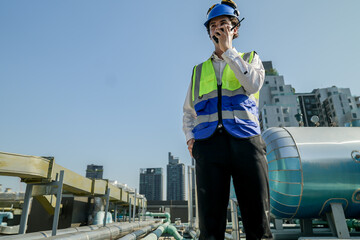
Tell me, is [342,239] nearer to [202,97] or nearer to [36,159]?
[202,97]

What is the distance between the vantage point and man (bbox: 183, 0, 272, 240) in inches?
62.9

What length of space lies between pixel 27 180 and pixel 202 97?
29.8 ft

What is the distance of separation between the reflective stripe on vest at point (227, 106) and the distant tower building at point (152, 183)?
105 meters

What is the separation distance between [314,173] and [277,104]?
175 feet

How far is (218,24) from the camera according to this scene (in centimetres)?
198

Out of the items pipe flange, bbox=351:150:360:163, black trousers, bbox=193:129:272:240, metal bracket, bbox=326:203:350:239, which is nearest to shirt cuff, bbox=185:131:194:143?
black trousers, bbox=193:129:272:240

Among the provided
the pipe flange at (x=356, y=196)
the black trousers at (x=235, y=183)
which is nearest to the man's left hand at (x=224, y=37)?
the black trousers at (x=235, y=183)

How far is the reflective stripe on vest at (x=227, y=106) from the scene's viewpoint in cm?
172

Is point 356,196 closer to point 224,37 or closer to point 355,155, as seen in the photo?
point 355,155

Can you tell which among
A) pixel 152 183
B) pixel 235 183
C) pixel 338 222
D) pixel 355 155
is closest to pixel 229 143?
pixel 235 183

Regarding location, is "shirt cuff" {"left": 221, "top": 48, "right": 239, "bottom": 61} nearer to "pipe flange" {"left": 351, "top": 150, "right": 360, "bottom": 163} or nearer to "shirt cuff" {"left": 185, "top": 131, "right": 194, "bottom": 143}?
"shirt cuff" {"left": 185, "top": 131, "right": 194, "bottom": 143}

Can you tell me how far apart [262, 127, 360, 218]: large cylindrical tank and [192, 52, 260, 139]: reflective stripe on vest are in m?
4.66

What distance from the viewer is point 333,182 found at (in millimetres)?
5809

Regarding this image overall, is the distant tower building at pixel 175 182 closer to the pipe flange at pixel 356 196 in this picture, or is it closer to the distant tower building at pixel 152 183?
the distant tower building at pixel 152 183
